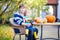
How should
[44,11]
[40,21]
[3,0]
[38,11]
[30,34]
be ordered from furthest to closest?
[44,11] < [38,11] < [30,34] < [40,21] < [3,0]

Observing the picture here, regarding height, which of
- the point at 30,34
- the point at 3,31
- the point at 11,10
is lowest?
the point at 30,34

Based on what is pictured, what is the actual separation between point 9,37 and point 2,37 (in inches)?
7.6

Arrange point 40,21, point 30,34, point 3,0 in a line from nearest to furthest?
point 3,0 → point 40,21 → point 30,34

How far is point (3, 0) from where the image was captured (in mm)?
3414

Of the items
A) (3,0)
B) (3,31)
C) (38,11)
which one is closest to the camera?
(3,0)

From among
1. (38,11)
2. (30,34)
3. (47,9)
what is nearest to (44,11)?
(47,9)

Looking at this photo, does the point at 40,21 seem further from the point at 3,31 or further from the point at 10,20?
the point at 3,31

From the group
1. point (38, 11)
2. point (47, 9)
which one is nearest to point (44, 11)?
point (47, 9)

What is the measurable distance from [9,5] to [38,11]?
29.2 ft

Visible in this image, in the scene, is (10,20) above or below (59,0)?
below

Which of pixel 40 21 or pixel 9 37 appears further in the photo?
pixel 40 21

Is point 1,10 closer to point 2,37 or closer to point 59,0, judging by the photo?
point 2,37

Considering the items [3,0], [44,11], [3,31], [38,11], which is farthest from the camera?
[44,11]

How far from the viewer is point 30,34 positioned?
5.40 m
